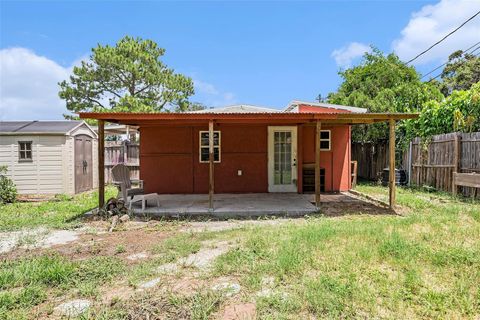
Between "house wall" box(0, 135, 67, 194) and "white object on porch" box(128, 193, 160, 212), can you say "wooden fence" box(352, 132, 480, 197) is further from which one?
"house wall" box(0, 135, 67, 194)

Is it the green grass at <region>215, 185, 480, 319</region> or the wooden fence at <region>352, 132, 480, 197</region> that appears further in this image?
the wooden fence at <region>352, 132, 480, 197</region>

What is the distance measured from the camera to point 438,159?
31.1 feet

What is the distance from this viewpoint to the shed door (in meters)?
11.0

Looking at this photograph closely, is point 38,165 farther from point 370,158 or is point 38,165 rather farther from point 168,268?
point 370,158

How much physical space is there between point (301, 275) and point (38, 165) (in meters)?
9.79

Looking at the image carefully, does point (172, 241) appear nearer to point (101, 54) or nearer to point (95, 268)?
point (95, 268)

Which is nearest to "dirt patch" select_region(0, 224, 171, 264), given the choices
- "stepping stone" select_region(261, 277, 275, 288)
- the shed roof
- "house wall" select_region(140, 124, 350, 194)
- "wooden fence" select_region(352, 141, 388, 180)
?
"stepping stone" select_region(261, 277, 275, 288)

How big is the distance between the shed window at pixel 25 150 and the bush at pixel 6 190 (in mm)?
693

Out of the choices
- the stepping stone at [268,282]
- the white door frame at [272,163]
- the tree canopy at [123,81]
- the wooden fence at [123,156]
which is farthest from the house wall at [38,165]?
the tree canopy at [123,81]

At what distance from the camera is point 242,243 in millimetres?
4660

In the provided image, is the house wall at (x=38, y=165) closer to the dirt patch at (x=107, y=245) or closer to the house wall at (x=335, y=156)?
the dirt patch at (x=107, y=245)

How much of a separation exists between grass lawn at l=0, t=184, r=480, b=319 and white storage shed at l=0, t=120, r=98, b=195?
6.81m

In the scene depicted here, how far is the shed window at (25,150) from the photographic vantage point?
399 inches

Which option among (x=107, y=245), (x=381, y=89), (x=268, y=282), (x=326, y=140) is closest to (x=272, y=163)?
(x=326, y=140)
